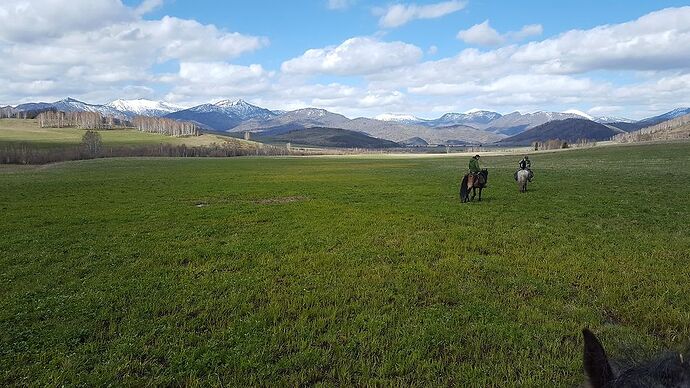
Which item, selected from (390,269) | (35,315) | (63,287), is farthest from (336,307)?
(63,287)

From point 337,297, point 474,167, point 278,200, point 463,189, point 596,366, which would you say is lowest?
point 337,297

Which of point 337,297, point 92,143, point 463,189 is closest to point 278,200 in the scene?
point 463,189

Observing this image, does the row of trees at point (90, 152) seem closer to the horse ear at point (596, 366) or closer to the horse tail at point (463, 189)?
the horse tail at point (463, 189)

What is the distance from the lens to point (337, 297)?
9.42 meters

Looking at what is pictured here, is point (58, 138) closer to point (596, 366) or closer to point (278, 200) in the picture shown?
point (278, 200)

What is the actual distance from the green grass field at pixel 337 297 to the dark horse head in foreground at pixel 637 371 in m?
2.27

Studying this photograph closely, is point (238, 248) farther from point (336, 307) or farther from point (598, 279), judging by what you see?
point (598, 279)

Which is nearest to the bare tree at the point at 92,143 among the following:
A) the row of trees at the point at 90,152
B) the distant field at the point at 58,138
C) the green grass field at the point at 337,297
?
the row of trees at the point at 90,152

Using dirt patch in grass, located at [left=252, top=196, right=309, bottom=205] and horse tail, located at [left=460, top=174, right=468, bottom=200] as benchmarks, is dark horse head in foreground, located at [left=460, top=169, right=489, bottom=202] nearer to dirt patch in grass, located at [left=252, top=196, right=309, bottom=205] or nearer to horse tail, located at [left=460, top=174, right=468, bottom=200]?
horse tail, located at [left=460, top=174, right=468, bottom=200]

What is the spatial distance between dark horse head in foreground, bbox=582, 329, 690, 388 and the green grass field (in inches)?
89.3

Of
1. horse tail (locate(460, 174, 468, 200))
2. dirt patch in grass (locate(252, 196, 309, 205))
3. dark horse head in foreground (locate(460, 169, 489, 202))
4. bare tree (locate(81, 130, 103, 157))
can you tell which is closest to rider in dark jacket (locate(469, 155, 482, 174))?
dark horse head in foreground (locate(460, 169, 489, 202))

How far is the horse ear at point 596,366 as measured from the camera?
94.4 inches

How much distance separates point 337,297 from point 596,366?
7249 mm

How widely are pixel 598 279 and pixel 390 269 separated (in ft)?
17.8
